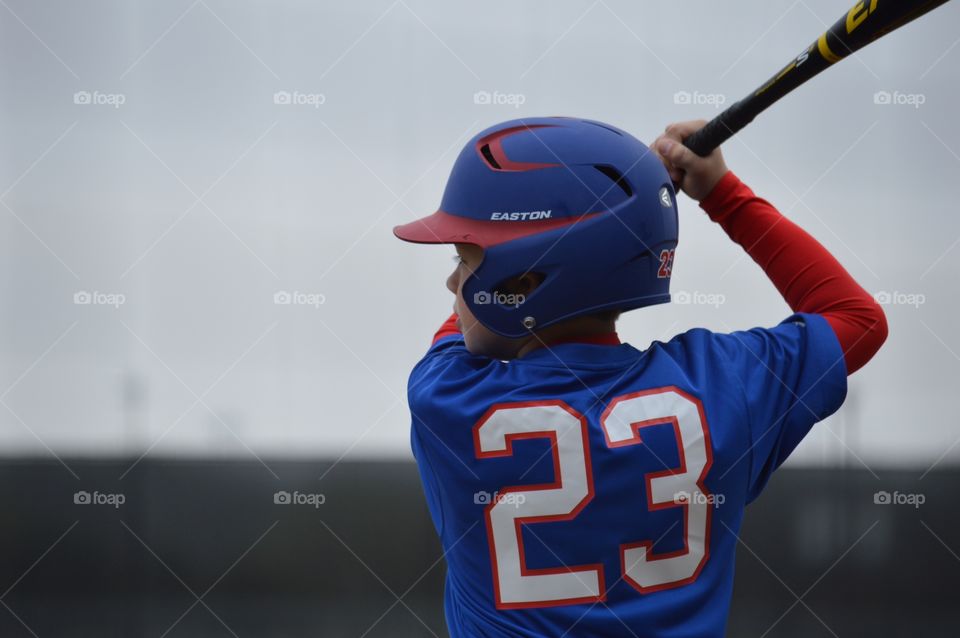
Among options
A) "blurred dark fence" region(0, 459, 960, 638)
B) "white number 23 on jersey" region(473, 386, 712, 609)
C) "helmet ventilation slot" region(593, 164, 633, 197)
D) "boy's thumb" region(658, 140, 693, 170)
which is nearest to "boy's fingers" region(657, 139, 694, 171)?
"boy's thumb" region(658, 140, 693, 170)

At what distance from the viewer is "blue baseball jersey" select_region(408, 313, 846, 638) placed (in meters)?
0.58

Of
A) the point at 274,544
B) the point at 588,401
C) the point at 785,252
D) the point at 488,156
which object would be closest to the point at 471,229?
the point at 488,156

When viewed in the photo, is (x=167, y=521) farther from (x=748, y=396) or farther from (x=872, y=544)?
(x=872, y=544)

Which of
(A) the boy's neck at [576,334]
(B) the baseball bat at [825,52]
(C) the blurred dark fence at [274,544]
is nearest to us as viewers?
(B) the baseball bat at [825,52]

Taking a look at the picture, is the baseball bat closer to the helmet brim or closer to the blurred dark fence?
the helmet brim

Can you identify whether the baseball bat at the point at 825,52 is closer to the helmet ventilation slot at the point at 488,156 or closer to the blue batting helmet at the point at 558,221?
the blue batting helmet at the point at 558,221

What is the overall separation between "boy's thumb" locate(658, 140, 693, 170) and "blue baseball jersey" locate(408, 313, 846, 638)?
0.64 ft

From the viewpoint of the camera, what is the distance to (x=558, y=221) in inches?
23.9

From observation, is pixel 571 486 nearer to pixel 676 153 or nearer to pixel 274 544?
pixel 676 153

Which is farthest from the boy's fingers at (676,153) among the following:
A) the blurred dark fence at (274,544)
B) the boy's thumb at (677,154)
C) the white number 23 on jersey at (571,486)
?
the blurred dark fence at (274,544)

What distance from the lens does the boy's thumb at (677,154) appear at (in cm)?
71

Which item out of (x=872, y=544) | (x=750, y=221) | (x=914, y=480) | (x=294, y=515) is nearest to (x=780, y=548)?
(x=872, y=544)

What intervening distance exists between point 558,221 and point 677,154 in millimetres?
180

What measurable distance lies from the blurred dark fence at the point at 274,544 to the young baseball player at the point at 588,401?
100 centimetres
